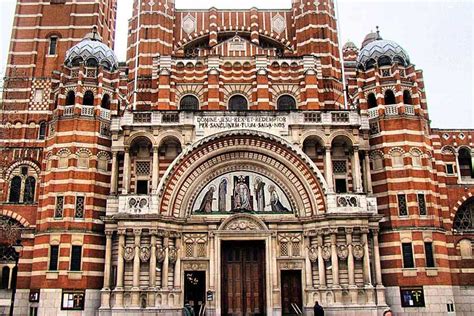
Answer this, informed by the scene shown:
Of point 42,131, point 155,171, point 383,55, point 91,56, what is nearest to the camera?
point 155,171

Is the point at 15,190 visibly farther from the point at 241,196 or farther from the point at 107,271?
the point at 241,196

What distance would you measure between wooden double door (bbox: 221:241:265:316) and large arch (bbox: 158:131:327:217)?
345cm

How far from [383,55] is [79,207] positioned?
2218 cm

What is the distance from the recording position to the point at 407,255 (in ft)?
94.1

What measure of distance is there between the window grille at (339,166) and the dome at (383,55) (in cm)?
758

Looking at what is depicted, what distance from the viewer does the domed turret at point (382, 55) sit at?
33.2 m

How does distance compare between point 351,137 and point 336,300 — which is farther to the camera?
point 351,137

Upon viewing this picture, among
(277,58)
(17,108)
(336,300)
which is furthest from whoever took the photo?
(17,108)

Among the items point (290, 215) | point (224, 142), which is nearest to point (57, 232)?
point (224, 142)

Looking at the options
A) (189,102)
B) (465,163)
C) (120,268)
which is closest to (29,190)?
(120,268)

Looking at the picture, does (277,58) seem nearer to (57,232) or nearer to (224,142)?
(224,142)

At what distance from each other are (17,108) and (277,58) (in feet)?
68.7

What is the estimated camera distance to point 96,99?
3153 cm

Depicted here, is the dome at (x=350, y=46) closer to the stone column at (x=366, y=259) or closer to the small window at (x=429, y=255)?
the small window at (x=429, y=255)
